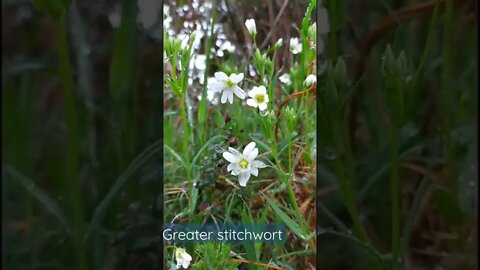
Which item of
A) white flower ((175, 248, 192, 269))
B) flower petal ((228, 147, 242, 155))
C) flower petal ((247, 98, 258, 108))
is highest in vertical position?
flower petal ((247, 98, 258, 108))

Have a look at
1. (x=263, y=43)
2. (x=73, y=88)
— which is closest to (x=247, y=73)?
(x=263, y=43)

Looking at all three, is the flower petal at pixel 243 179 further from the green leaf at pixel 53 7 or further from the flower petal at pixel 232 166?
the green leaf at pixel 53 7

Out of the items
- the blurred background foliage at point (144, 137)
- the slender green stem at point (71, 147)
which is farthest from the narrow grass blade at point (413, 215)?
the slender green stem at point (71, 147)

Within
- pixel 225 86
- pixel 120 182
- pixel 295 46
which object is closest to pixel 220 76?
pixel 225 86

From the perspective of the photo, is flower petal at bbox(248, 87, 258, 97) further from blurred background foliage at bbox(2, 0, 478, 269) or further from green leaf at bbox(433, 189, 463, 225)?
green leaf at bbox(433, 189, 463, 225)

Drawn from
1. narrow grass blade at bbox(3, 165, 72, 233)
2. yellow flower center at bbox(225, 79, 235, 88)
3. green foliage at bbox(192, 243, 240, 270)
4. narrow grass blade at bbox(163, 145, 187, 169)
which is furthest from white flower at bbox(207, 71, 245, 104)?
narrow grass blade at bbox(3, 165, 72, 233)

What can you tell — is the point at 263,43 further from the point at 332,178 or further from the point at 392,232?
the point at 392,232
